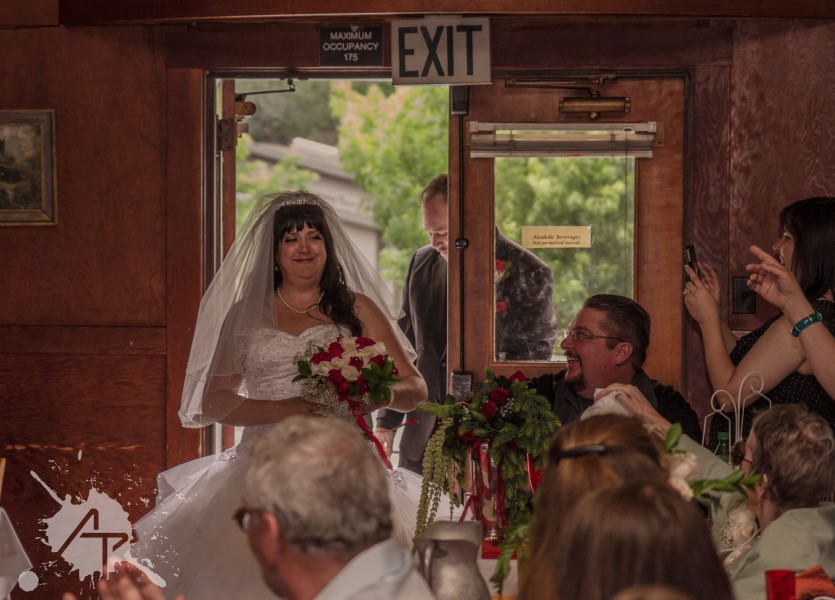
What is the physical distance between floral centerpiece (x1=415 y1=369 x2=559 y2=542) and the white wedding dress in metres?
0.53

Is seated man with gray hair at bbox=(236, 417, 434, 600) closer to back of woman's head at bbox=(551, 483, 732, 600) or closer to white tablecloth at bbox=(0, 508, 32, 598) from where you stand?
back of woman's head at bbox=(551, 483, 732, 600)

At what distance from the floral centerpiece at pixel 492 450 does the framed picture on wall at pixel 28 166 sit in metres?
2.73

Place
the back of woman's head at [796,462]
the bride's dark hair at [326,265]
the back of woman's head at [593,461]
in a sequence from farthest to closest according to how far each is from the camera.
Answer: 1. the bride's dark hair at [326,265]
2. the back of woman's head at [796,462]
3. the back of woman's head at [593,461]

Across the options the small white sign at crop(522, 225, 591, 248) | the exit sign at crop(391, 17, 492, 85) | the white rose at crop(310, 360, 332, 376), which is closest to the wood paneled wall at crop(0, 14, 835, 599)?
the exit sign at crop(391, 17, 492, 85)

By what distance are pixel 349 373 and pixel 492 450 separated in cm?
82

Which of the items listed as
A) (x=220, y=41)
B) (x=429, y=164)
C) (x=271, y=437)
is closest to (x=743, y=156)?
(x=220, y=41)

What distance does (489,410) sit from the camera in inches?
131

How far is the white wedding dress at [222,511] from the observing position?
13.1ft

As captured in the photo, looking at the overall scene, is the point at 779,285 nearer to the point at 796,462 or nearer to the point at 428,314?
the point at 796,462

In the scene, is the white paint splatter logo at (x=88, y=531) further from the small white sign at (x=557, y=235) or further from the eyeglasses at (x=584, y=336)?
the eyeglasses at (x=584, y=336)

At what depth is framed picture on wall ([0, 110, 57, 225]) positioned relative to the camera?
5.39 m

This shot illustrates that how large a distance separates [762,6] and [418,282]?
2134mm

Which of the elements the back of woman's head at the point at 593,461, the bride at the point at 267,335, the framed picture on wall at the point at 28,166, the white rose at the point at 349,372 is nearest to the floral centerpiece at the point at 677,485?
the back of woman's head at the point at 593,461

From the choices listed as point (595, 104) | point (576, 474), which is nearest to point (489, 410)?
point (576, 474)
